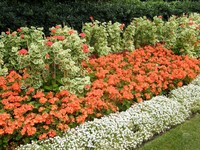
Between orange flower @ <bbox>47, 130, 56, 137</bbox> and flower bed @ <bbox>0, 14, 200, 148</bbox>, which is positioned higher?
flower bed @ <bbox>0, 14, 200, 148</bbox>

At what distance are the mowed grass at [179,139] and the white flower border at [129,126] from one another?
131mm

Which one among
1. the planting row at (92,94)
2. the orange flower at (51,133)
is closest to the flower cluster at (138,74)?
the planting row at (92,94)

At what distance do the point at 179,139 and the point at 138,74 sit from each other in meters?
2.07

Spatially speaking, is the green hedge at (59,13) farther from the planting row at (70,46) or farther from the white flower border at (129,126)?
the white flower border at (129,126)

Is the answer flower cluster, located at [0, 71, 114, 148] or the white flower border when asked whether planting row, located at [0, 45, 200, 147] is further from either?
the white flower border

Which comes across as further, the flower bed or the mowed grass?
the mowed grass

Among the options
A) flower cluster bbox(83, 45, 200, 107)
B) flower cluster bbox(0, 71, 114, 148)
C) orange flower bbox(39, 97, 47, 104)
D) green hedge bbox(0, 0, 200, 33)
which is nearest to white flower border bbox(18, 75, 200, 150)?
flower cluster bbox(0, 71, 114, 148)

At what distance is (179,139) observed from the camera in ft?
18.2

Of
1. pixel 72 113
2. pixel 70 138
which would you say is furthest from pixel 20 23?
pixel 70 138

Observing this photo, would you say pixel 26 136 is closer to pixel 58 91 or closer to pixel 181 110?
pixel 58 91

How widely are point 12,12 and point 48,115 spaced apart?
398 centimetres

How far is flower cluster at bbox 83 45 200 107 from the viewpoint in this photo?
6.13 metres

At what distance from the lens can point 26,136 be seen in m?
4.81

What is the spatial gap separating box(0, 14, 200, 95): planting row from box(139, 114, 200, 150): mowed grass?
59.9 inches
